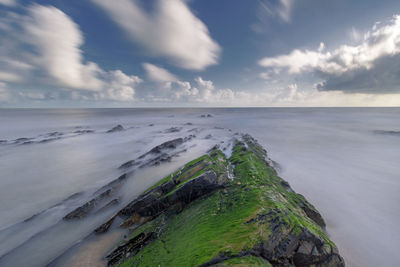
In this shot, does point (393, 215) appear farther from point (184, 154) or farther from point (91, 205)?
point (91, 205)

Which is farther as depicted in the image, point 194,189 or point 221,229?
point 194,189

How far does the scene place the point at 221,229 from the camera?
4.45 metres

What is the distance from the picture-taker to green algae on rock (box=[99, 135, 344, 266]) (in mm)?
3756

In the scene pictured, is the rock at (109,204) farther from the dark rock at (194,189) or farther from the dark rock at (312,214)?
the dark rock at (312,214)

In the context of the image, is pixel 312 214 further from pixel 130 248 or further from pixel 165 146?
pixel 165 146

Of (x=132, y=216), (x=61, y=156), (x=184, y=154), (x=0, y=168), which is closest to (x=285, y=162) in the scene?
(x=184, y=154)

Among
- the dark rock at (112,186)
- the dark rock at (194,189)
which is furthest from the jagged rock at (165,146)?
the dark rock at (194,189)

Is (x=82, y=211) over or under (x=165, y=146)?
under

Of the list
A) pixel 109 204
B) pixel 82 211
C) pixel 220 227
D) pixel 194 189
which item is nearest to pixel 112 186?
pixel 109 204

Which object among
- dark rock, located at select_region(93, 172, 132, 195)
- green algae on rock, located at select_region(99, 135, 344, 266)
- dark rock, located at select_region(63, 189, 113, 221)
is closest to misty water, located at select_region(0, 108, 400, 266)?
dark rock, located at select_region(63, 189, 113, 221)

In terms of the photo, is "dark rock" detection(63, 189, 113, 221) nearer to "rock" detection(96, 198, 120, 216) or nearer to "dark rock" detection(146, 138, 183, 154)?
"rock" detection(96, 198, 120, 216)

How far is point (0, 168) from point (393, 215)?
2891 centimetres

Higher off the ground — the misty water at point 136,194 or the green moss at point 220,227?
the green moss at point 220,227

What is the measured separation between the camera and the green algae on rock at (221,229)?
12.3 feet
